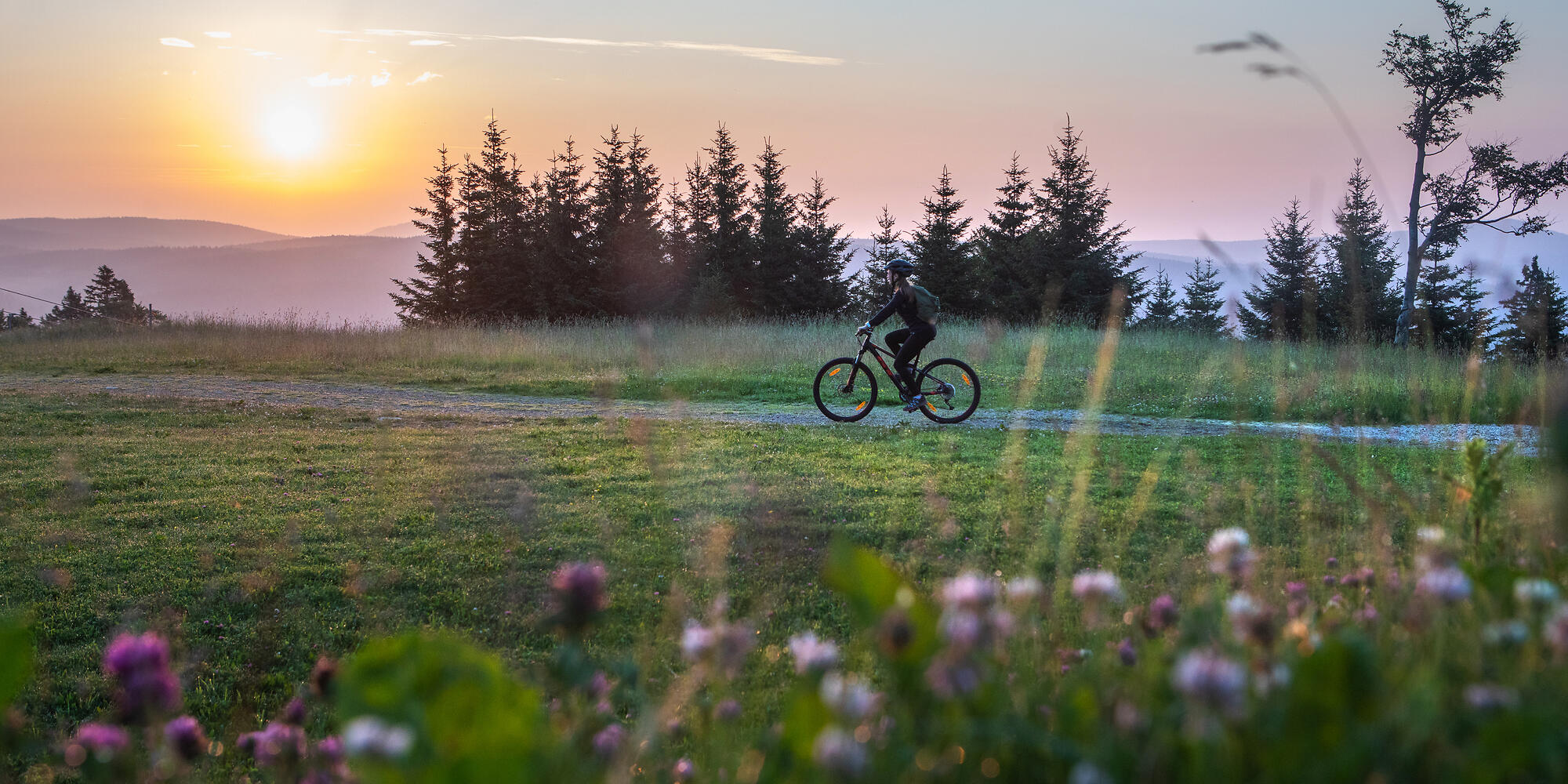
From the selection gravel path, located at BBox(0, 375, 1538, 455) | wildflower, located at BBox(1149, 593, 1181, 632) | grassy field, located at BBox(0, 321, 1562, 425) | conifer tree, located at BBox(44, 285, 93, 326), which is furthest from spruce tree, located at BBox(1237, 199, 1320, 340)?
conifer tree, located at BBox(44, 285, 93, 326)

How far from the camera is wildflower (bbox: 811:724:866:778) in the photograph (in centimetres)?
83

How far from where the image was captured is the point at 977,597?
107cm

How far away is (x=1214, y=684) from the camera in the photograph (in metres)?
0.81

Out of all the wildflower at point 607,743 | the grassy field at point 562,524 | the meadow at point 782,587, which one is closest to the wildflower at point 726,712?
the meadow at point 782,587

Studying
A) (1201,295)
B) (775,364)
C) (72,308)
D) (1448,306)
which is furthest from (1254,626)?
(72,308)

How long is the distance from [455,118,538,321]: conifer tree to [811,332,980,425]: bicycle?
92.5ft

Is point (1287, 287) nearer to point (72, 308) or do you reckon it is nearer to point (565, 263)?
point (565, 263)

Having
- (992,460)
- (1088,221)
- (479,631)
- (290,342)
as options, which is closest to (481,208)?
(290,342)

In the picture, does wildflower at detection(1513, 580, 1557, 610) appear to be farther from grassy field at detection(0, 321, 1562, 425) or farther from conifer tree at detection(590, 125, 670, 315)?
conifer tree at detection(590, 125, 670, 315)

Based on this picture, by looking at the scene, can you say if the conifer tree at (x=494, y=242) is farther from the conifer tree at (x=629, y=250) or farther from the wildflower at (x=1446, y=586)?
the wildflower at (x=1446, y=586)

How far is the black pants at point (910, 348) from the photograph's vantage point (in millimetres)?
11539

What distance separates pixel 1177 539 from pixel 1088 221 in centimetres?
3441

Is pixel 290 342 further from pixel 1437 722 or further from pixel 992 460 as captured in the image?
pixel 1437 722

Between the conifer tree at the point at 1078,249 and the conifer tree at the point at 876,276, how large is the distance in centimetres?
645
